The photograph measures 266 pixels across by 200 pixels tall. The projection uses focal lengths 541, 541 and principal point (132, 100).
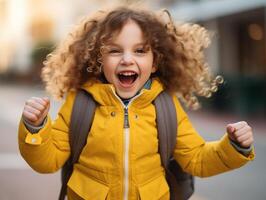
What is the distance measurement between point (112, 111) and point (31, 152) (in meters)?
0.43

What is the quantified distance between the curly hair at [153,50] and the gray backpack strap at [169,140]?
22cm

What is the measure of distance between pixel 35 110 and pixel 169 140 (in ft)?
2.18

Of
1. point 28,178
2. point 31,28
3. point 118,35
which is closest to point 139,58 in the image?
point 118,35

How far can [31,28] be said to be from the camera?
151 feet

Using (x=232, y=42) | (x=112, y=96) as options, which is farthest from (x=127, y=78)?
(x=232, y=42)

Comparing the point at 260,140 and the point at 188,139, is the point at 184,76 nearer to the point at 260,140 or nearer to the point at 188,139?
the point at 188,139

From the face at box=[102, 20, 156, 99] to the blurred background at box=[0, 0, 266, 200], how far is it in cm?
57

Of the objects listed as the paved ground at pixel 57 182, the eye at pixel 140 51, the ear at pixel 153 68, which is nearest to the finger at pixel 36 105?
the eye at pixel 140 51

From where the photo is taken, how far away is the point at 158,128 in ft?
8.55

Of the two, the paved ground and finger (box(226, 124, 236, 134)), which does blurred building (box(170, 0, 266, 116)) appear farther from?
finger (box(226, 124, 236, 134))

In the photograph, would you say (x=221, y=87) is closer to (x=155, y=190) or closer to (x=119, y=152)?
(x=155, y=190)

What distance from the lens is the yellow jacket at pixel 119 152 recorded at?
2.51 metres

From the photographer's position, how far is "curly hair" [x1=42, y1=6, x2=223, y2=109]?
2738 mm

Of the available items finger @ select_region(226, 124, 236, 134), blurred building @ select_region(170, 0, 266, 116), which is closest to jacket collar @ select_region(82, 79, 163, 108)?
finger @ select_region(226, 124, 236, 134)
